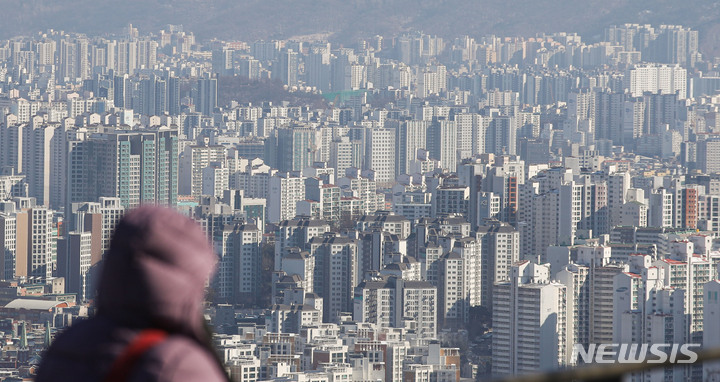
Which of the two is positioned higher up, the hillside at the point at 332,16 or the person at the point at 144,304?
the hillside at the point at 332,16

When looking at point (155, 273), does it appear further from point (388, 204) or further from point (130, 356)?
point (388, 204)

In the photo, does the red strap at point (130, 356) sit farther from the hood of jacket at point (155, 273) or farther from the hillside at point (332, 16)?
the hillside at point (332, 16)

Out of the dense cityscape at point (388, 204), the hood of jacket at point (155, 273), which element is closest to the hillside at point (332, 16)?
the dense cityscape at point (388, 204)

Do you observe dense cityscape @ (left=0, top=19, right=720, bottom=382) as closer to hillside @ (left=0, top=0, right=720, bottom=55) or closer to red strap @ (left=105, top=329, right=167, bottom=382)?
red strap @ (left=105, top=329, right=167, bottom=382)

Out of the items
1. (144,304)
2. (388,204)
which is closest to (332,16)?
(388,204)

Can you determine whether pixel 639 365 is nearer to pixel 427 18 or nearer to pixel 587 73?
pixel 587 73

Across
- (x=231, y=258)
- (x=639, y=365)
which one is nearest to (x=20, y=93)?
(x=231, y=258)

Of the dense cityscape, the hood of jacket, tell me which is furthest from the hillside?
the hood of jacket
